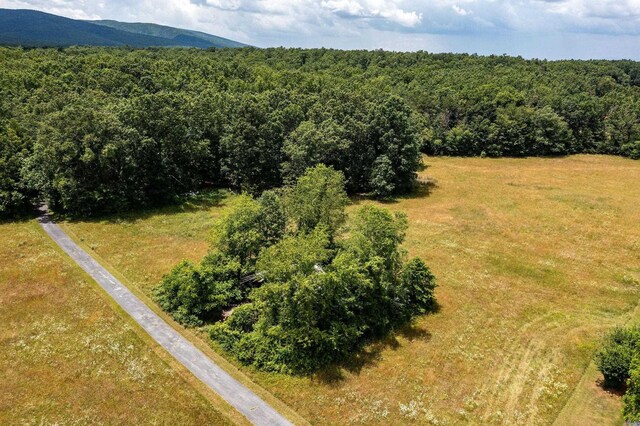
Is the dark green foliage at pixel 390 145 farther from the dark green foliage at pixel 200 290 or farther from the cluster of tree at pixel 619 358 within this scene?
the cluster of tree at pixel 619 358

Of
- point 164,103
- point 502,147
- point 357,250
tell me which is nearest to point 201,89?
point 164,103

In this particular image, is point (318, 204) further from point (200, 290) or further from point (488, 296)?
point (488, 296)

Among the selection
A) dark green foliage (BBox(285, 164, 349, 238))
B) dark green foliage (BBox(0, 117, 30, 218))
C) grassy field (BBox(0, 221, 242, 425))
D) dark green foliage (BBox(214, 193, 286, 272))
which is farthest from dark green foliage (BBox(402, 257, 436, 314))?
dark green foliage (BBox(0, 117, 30, 218))

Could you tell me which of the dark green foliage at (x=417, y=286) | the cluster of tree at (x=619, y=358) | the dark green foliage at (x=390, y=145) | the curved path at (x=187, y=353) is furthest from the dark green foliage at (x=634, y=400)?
the dark green foliage at (x=390, y=145)

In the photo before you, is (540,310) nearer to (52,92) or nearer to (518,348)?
(518,348)

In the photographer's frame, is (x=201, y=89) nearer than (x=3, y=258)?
No

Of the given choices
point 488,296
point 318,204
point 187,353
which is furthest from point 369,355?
point 488,296
